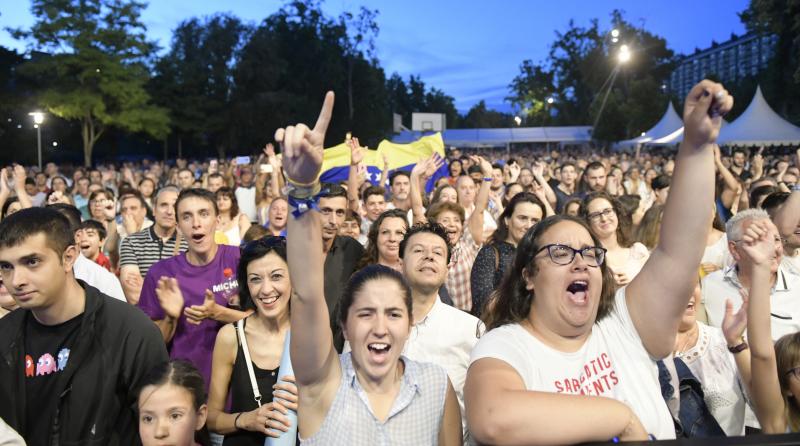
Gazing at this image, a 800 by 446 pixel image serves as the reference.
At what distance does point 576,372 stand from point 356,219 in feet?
14.7

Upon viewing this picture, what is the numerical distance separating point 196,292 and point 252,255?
0.86 metres

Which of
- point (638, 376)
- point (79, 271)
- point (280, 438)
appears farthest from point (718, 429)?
point (79, 271)

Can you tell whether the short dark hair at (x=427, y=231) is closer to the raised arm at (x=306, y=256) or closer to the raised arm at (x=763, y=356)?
the raised arm at (x=763, y=356)

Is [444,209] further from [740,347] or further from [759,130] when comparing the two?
[759,130]

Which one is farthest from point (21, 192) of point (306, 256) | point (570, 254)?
point (570, 254)

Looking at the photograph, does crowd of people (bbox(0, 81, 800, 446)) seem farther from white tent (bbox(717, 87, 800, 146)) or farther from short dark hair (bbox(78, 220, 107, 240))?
white tent (bbox(717, 87, 800, 146))

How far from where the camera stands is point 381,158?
12133 mm

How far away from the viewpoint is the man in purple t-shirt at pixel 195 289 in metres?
3.80

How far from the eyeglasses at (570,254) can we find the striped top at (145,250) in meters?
3.93

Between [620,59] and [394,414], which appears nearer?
[394,414]

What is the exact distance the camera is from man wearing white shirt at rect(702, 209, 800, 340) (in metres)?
3.56

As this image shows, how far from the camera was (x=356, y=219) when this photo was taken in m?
6.52

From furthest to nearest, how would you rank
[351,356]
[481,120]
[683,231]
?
[481,120]
[351,356]
[683,231]

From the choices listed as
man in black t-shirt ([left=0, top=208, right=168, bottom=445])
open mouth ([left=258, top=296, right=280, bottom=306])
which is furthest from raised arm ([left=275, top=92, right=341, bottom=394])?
open mouth ([left=258, top=296, right=280, bottom=306])
